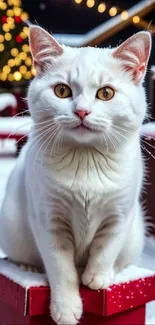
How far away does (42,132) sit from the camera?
847mm

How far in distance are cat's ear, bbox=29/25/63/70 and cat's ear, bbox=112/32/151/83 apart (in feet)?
0.34

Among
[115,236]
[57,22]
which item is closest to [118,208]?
[115,236]

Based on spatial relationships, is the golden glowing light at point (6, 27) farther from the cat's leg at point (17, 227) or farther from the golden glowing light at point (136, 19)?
the cat's leg at point (17, 227)

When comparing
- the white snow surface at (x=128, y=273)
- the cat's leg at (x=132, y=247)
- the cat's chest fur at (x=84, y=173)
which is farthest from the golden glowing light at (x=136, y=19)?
the cat's chest fur at (x=84, y=173)

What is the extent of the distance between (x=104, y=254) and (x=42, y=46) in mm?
391

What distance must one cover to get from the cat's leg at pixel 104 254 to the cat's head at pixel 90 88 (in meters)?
0.17

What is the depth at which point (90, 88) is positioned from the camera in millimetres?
796

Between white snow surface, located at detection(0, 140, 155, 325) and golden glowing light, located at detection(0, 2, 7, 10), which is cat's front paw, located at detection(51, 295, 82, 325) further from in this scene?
golden glowing light, located at detection(0, 2, 7, 10)

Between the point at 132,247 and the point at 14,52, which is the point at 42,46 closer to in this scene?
the point at 132,247

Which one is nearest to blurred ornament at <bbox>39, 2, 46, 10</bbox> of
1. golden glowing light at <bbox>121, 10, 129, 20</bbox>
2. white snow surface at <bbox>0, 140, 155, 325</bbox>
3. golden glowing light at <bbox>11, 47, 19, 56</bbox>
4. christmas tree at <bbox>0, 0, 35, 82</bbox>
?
christmas tree at <bbox>0, 0, 35, 82</bbox>

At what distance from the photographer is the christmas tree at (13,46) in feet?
14.7

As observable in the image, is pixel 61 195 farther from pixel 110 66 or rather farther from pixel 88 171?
pixel 110 66

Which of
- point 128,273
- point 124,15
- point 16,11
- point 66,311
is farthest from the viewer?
point 16,11

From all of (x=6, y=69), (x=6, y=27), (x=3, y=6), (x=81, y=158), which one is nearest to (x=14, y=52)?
(x=6, y=69)
